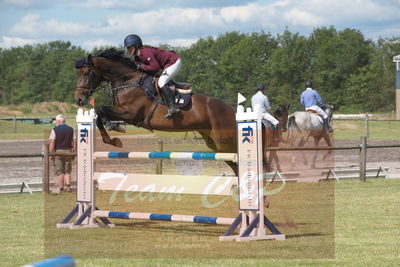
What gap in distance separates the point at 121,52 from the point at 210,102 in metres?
1.46

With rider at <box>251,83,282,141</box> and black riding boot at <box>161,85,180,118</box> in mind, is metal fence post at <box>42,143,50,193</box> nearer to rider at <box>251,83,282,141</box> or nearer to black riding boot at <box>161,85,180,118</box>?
rider at <box>251,83,282,141</box>

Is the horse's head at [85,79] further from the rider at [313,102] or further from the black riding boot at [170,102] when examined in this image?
the rider at [313,102]

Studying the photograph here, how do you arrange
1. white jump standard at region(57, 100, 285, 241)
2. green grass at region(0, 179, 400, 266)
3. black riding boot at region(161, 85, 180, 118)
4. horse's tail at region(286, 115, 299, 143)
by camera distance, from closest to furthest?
green grass at region(0, 179, 400, 266), white jump standard at region(57, 100, 285, 241), black riding boot at region(161, 85, 180, 118), horse's tail at region(286, 115, 299, 143)

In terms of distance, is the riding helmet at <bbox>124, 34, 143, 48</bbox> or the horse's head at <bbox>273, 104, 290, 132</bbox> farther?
the horse's head at <bbox>273, 104, 290, 132</bbox>

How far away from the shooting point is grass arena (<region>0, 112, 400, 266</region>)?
7246mm

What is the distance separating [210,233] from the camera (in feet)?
30.6

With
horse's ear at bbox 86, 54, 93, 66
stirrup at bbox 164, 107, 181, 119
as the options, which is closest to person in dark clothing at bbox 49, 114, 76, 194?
horse's ear at bbox 86, 54, 93, 66

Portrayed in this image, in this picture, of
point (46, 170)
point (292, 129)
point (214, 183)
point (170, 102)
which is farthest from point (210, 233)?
point (292, 129)

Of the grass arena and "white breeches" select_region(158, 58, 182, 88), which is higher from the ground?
"white breeches" select_region(158, 58, 182, 88)

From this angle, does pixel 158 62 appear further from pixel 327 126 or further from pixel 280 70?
pixel 280 70

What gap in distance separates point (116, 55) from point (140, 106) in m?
0.89

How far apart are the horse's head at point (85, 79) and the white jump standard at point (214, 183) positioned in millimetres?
369

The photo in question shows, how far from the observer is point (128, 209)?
40.7 feet

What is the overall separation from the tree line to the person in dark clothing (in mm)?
53227
